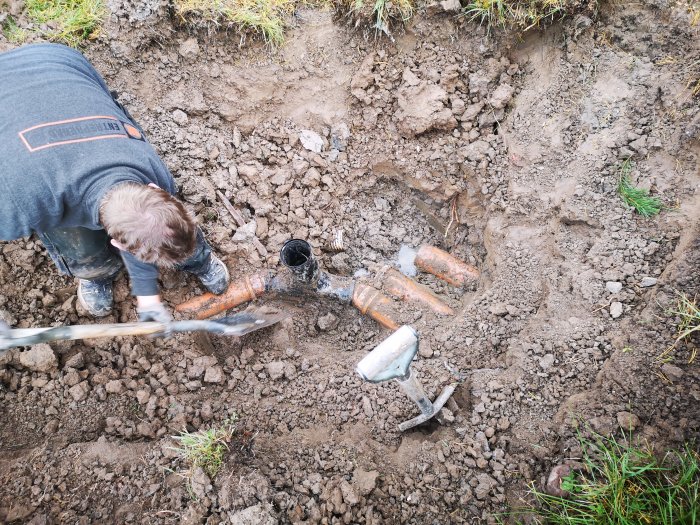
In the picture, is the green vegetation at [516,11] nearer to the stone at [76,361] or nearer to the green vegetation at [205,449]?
the green vegetation at [205,449]

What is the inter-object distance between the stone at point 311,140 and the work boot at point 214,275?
116 centimetres

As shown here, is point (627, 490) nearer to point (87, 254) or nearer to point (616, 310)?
point (616, 310)

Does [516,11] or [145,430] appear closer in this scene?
[145,430]

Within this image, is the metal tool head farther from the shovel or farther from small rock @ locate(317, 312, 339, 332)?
small rock @ locate(317, 312, 339, 332)

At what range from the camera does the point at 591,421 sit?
6.75 feet

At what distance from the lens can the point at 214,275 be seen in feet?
9.52

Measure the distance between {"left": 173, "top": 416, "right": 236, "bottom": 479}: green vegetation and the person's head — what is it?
986mm

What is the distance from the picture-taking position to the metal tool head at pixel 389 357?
1698mm

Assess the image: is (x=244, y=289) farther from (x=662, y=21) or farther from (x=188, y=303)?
(x=662, y=21)

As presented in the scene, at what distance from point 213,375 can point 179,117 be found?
1860mm

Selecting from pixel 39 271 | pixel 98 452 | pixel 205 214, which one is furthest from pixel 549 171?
pixel 39 271

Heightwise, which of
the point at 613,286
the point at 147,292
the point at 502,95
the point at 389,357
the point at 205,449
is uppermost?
the point at 502,95

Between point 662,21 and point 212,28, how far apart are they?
10.0 ft

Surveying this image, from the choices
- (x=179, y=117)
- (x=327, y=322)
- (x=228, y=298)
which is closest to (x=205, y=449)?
(x=228, y=298)
